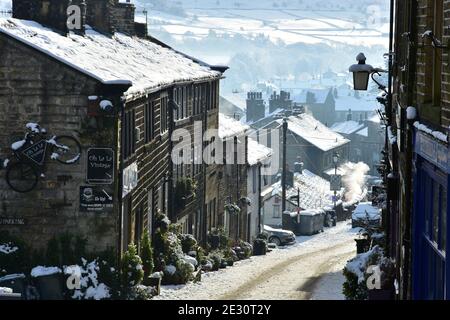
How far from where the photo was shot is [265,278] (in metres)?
32.0

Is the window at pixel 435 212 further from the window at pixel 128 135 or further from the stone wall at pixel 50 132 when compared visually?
the window at pixel 128 135

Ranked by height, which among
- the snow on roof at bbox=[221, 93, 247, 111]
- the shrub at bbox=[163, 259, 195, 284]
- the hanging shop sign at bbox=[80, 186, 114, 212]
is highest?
the hanging shop sign at bbox=[80, 186, 114, 212]

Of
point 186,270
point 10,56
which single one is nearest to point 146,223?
point 186,270

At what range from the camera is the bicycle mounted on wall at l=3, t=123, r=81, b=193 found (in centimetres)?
2516

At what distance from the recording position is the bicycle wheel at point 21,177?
25203 mm

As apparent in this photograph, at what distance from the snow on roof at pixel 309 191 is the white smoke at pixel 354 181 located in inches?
79.1

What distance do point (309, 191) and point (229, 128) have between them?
34.0m

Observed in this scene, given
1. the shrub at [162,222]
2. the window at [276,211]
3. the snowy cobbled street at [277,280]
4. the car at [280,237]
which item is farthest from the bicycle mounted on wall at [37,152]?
the window at [276,211]

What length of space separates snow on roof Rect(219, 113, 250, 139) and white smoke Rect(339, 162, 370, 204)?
118 feet

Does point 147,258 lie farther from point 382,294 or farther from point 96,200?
point 382,294

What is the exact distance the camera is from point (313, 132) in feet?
321

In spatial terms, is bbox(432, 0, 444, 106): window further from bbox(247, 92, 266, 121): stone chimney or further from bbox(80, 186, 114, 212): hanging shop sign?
bbox(247, 92, 266, 121): stone chimney

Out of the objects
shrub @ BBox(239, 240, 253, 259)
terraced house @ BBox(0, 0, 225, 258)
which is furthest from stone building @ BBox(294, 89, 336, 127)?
terraced house @ BBox(0, 0, 225, 258)
